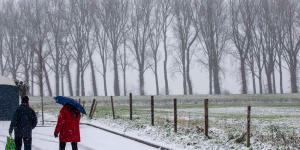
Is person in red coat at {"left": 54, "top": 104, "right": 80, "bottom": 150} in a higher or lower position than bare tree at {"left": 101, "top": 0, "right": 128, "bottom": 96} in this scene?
lower

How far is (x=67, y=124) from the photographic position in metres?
12.7

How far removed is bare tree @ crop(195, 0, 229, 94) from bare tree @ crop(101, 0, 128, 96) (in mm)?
9361

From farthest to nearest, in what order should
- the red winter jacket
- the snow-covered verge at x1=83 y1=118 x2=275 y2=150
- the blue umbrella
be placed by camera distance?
the snow-covered verge at x1=83 y1=118 x2=275 y2=150, the red winter jacket, the blue umbrella

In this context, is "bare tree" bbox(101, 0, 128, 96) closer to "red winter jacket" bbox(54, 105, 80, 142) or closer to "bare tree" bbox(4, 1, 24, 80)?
"bare tree" bbox(4, 1, 24, 80)

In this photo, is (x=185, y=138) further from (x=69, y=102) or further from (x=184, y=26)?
(x=184, y=26)

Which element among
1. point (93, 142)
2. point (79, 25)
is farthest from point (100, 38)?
point (93, 142)

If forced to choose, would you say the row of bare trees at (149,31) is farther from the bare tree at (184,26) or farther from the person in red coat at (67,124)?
the person in red coat at (67,124)

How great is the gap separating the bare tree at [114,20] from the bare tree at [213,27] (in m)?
9.36

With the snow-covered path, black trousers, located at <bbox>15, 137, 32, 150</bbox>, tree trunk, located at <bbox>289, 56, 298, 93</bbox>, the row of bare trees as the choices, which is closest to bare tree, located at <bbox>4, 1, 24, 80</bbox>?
the row of bare trees

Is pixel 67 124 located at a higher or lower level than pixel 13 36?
lower

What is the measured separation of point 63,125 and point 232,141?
18.2ft

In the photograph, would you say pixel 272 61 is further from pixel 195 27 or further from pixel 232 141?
pixel 232 141

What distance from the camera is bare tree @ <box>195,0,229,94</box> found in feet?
208

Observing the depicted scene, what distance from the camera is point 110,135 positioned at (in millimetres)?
21547
